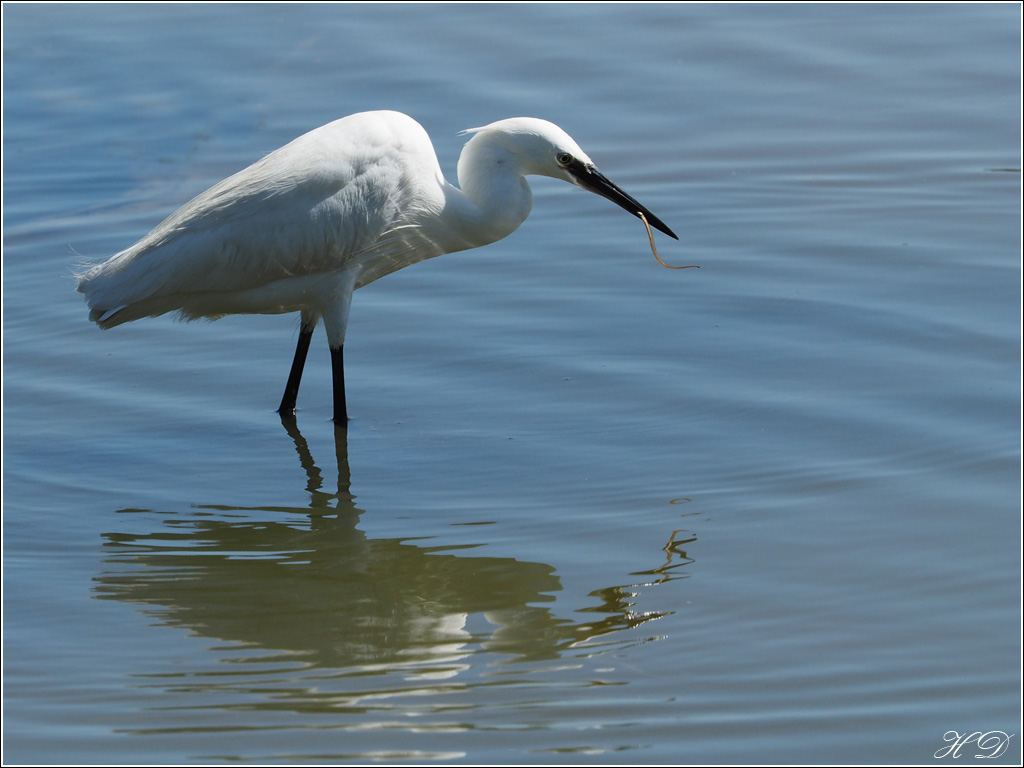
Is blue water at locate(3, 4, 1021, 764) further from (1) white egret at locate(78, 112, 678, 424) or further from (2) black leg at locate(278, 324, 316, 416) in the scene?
(1) white egret at locate(78, 112, 678, 424)

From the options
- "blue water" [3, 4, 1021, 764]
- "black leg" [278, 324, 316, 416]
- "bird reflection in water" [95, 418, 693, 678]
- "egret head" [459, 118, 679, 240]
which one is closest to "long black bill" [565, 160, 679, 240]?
"egret head" [459, 118, 679, 240]

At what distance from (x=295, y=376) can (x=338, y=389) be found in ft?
0.87

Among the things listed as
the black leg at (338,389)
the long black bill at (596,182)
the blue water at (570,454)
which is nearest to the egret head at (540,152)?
the long black bill at (596,182)

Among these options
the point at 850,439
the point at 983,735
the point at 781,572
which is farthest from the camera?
the point at 850,439

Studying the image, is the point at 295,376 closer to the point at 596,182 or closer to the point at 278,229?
the point at 278,229

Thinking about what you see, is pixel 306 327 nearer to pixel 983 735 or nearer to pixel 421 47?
pixel 983 735

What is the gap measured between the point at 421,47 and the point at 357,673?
8.70 metres

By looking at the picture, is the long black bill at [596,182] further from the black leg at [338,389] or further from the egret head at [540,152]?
the black leg at [338,389]

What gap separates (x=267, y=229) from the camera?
6512mm

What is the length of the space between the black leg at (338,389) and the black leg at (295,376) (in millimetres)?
200

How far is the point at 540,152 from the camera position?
262 inches

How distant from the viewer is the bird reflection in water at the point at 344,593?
4730 millimetres

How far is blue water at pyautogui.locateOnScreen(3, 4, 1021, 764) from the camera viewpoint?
4.34 meters

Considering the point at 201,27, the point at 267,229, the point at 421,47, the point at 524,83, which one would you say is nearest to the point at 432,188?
the point at 267,229
